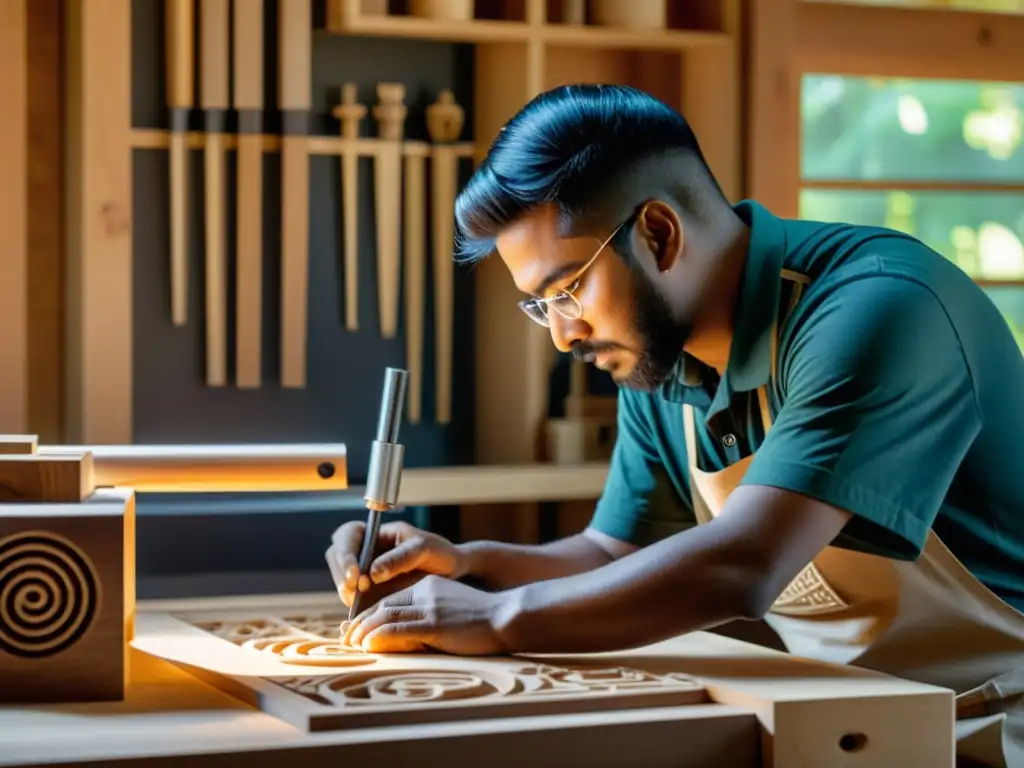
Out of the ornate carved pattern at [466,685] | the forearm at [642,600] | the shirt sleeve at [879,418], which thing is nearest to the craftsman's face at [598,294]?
the shirt sleeve at [879,418]

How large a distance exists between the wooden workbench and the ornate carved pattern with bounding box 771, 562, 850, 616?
0.30 m

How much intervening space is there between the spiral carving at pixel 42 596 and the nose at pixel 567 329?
642mm

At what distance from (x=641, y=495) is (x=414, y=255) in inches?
43.3

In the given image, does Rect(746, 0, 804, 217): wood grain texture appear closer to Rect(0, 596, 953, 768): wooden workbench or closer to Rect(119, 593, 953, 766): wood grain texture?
Rect(119, 593, 953, 766): wood grain texture

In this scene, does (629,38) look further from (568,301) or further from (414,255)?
(568,301)

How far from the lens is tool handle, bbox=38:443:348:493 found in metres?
1.82

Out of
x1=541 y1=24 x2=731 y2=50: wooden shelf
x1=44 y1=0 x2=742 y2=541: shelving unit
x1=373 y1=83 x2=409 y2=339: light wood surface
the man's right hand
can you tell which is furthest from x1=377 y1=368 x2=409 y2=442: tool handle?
x1=541 y1=24 x2=731 y2=50: wooden shelf

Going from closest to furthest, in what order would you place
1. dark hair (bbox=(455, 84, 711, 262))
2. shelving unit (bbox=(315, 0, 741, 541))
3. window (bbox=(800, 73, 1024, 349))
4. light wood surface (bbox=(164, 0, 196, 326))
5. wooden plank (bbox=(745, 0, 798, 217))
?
dark hair (bbox=(455, 84, 711, 262)) → light wood surface (bbox=(164, 0, 196, 326)) → shelving unit (bbox=(315, 0, 741, 541)) → wooden plank (bbox=(745, 0, 798, 217)) → window (bbox=(800, 73, 1024, 349))

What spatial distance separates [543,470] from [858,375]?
4.64 ft

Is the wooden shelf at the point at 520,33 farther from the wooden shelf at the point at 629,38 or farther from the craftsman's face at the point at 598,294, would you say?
the craftsman's face at the point at 598,294

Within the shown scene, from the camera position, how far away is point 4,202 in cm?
281

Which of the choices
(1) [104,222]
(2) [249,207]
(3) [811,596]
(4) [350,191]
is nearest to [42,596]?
(3) [811,596]

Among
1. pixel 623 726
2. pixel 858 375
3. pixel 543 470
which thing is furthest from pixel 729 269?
pixel 543 470

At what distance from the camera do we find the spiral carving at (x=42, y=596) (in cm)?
155
